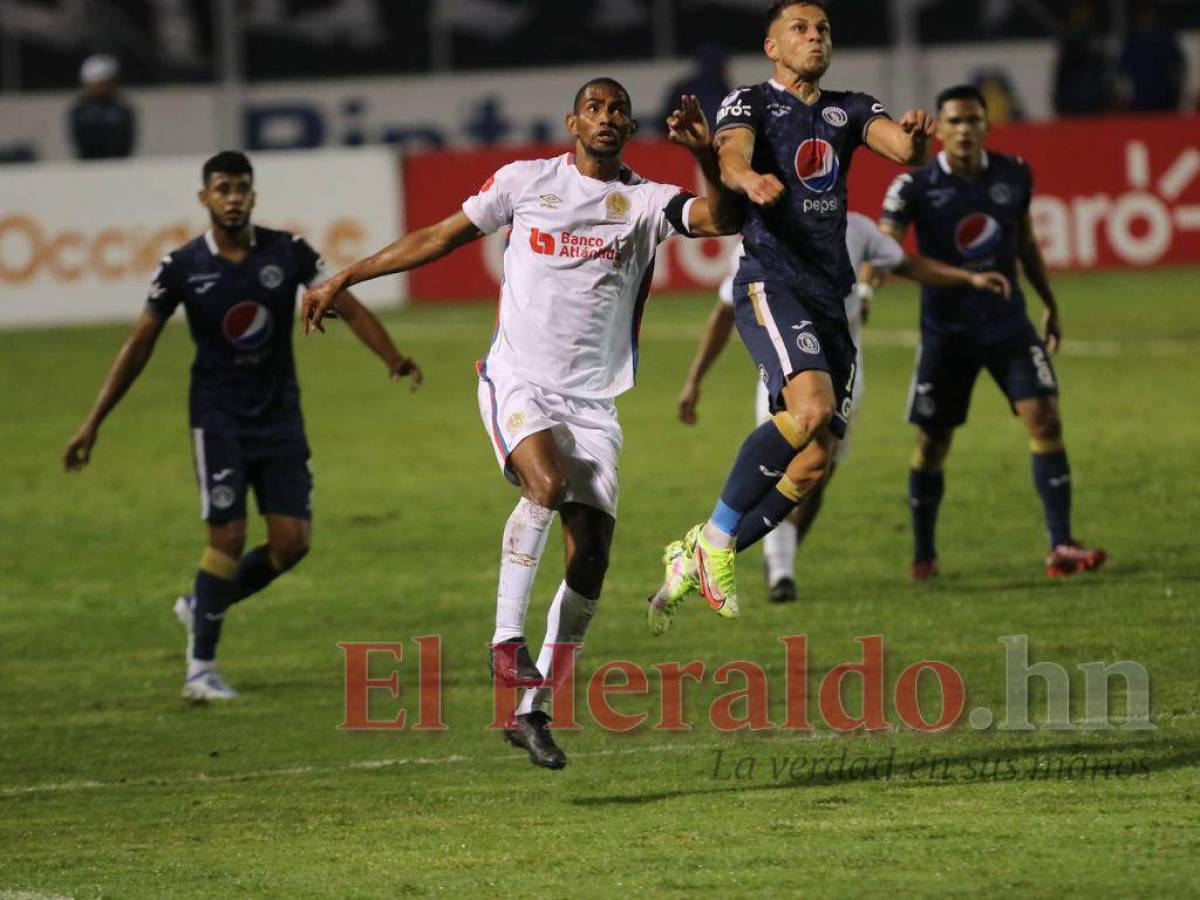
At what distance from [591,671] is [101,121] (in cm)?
1727

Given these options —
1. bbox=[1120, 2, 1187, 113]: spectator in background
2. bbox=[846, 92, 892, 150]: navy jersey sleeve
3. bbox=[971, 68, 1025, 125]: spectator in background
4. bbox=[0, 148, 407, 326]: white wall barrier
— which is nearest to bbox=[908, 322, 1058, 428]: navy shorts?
bbox=[846, 92, 892, 150]: navy jersey sleeve

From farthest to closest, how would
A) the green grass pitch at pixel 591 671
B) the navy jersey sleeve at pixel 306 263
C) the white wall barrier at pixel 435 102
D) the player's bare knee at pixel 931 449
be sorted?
the white wall barrier at pixel 435 102 < the player's bare knee at pixel 931 449 < the navy jersey sleeve at pixel 306 263 < the green grass pitch at pixel 591 671

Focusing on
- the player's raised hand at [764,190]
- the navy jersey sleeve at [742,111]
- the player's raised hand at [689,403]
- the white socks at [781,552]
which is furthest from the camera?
the white socks at [781,552]

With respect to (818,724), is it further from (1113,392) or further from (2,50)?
(2,50)

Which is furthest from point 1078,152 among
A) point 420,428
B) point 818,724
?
point 818,724

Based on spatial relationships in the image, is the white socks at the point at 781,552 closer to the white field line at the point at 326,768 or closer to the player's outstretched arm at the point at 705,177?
the white field line at the point at 326,768

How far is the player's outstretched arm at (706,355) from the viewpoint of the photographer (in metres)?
10.8

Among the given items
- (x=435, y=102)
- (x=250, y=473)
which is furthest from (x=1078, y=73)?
(x=250, y=473)

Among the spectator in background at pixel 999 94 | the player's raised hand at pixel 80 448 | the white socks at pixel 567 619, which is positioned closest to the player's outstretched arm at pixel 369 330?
the player's raised hand at pixel 80 448

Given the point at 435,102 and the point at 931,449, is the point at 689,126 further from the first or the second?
the point at 435,102

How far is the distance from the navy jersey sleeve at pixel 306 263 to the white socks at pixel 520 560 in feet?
7.98

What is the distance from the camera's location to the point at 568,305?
805cm

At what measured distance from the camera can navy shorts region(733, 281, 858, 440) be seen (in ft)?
26.4

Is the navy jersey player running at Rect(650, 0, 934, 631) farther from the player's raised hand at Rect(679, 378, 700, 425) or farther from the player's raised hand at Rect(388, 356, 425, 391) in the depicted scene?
the player's raised hand at Rect(679, 378, 700, 425)
